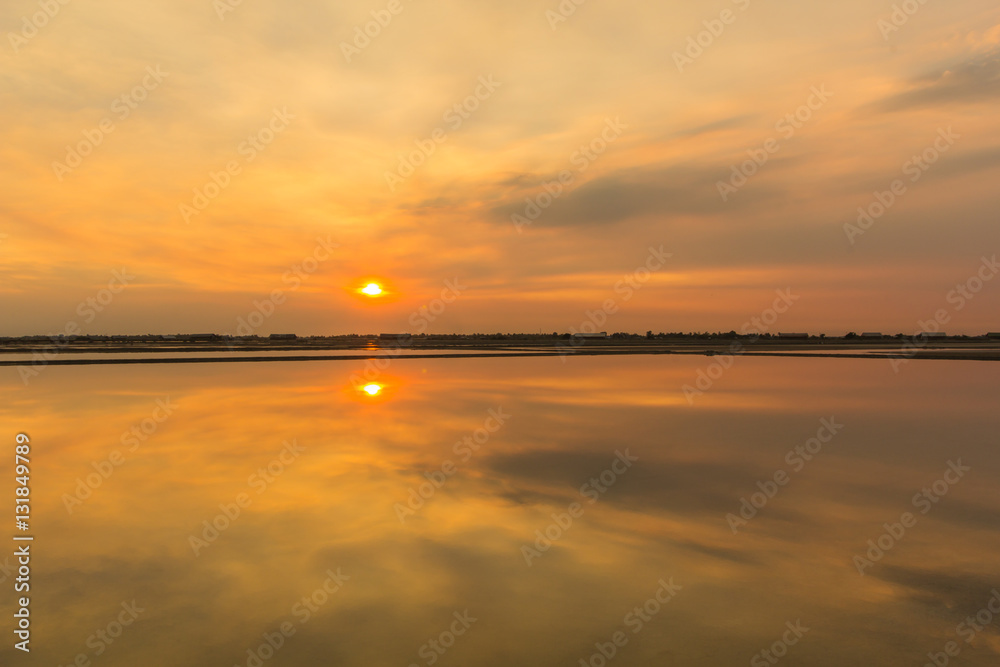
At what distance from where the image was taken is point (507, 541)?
9672 mm

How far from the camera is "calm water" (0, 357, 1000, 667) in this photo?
22.0 ft

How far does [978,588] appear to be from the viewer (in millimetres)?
7906

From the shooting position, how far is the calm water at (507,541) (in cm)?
670

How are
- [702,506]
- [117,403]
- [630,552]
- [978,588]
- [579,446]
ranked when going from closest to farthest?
[978,588] → [630,552] → [702,506] → [579,446] → [117,403]

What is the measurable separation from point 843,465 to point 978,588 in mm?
7041

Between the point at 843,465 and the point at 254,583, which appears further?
the point at 843,465

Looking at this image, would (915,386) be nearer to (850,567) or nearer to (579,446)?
(579,446)

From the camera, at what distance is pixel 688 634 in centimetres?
681

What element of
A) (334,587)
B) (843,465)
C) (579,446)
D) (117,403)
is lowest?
(334,587)

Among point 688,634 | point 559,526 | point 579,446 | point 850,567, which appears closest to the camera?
point 688,634

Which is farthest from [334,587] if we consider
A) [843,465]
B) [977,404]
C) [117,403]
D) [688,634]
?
[977,404]

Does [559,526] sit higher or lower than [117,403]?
lower

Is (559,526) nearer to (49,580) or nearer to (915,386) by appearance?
(49,580)

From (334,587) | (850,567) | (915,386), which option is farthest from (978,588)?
(915,386)
